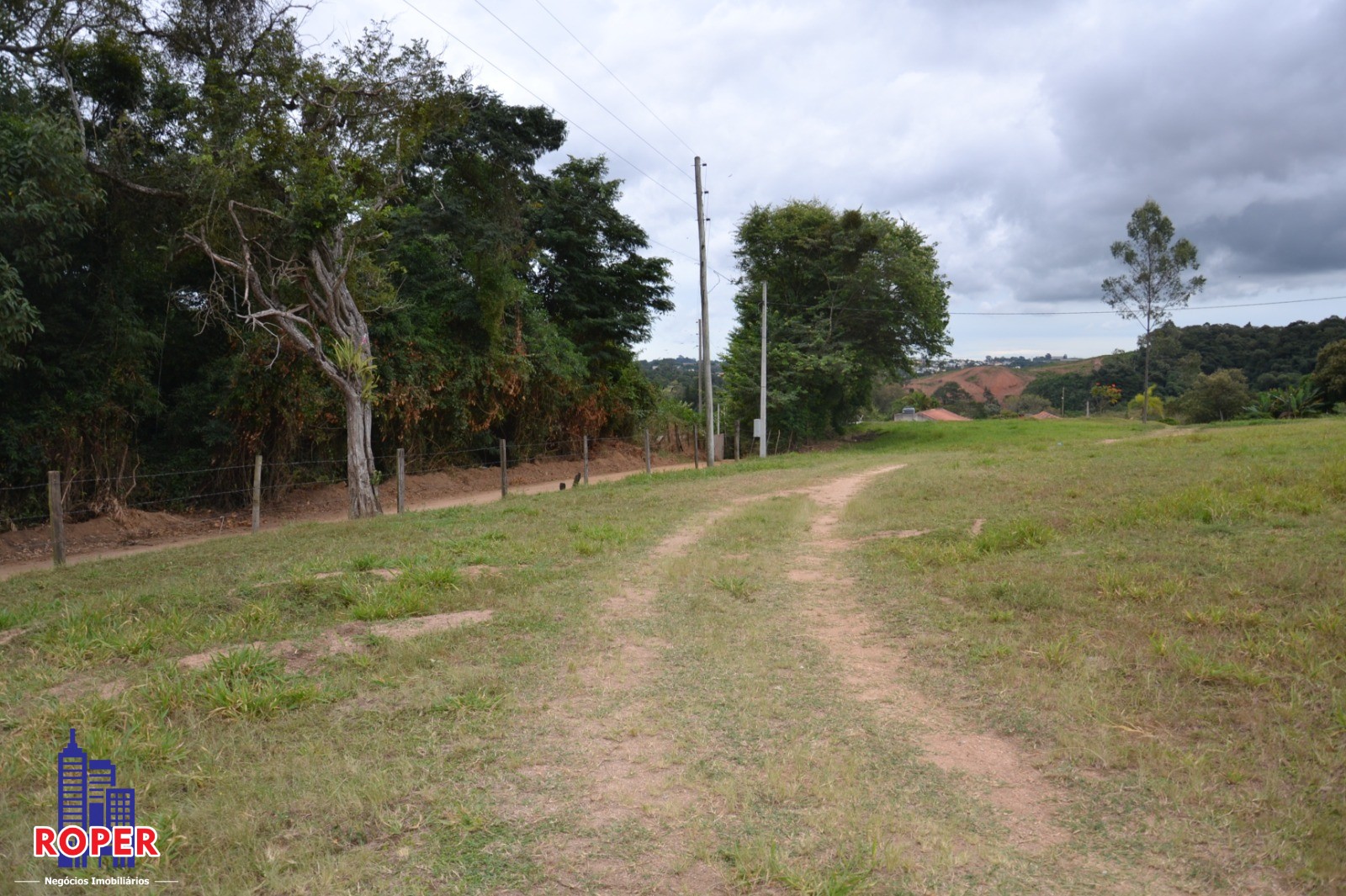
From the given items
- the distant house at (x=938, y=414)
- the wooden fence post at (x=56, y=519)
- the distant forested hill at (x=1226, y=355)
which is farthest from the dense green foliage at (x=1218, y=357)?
the wooden fence post at (x=56, y=519)

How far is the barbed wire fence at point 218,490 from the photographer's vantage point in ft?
44.0

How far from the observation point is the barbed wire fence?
528 inches

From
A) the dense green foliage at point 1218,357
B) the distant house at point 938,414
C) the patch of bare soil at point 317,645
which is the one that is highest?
the dense green foliage at point 1218,357

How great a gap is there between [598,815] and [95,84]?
14.9 meters

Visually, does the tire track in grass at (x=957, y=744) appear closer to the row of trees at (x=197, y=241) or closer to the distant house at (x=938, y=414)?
the row of trees at (x=197, y=241)

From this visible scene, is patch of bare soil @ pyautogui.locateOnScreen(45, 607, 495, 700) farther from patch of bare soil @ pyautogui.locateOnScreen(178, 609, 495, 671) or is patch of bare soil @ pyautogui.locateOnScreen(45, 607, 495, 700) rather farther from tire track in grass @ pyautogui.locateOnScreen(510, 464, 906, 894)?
tire track in grass @ pyautogui.locateOnScreen(510, 464, 906, 894)

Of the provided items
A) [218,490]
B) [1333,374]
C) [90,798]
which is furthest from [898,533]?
[1333,374]

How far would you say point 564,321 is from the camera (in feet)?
92.0

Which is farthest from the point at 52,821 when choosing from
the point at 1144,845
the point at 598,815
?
the point at 1144,845

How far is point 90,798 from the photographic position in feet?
11.7

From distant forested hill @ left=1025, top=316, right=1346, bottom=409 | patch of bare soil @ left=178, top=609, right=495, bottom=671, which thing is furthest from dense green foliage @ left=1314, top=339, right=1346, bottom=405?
patch of bare soil @ left=178, top=609, right=495, bottom=671
